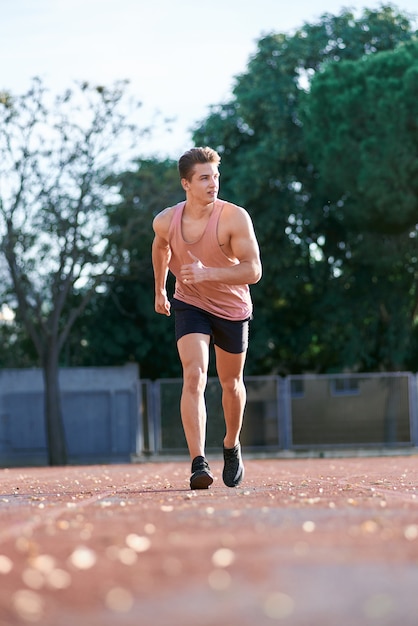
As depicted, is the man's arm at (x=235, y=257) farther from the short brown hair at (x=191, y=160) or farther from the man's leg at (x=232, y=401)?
the man's leg at (x=232, y=401)

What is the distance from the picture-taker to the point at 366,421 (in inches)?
1182

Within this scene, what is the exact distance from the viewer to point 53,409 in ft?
100

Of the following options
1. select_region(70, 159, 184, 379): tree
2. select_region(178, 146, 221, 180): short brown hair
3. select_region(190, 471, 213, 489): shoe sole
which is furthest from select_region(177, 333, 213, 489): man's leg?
select_region(70, 159, 184, 379): tree

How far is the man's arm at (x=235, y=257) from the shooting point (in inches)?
295

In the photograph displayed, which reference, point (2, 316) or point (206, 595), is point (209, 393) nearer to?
point (2, 316)

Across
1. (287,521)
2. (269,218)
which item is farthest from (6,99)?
(287,521)

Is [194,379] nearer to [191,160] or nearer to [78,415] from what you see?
[191,160]

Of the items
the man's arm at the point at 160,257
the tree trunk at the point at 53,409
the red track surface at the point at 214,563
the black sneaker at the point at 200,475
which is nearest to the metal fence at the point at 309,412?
the tree trunk at the point at 53,409

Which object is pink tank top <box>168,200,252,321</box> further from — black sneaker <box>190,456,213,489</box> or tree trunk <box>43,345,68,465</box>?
tree trunk <box>43,345,68,465</box>

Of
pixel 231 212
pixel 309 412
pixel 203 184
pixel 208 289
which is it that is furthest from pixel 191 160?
pixel 309 412

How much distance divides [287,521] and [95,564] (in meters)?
1.35

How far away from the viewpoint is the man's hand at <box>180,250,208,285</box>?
745 cm

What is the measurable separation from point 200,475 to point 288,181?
28.1m

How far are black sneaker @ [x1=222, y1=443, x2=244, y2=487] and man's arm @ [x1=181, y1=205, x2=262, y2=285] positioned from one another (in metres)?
1.08
